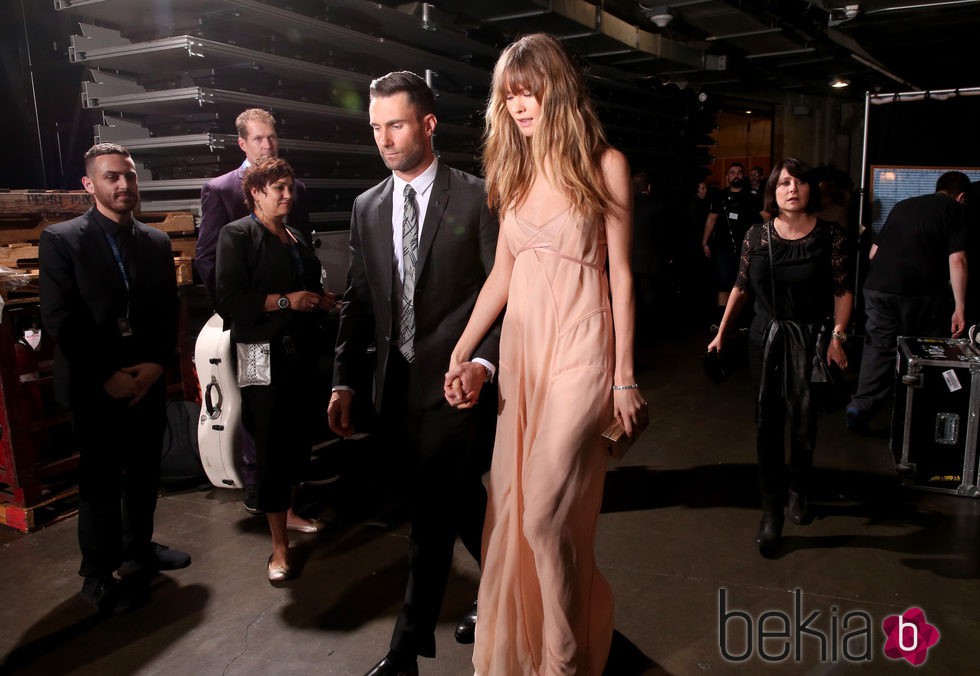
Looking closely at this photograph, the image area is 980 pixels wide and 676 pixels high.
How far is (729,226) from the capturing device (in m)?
8.23

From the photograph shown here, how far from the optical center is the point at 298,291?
123 inches

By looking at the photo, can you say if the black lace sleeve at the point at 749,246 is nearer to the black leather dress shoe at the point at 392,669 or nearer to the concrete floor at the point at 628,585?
the concrete floor at the point at 628,585

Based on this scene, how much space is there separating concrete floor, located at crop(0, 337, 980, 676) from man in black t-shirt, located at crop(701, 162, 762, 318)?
4465 millimetres

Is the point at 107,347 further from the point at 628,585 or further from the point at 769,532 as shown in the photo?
the point at 769,532

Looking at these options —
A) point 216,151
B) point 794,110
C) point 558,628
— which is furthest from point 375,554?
point 794,110

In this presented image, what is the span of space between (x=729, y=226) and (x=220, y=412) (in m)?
6.33

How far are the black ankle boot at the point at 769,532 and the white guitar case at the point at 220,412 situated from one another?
241cm

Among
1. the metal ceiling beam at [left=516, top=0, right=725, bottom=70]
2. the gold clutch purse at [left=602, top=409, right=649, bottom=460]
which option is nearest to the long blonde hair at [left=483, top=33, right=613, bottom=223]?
the gold clutch purse at [left=602, top=409, right=649, bottom=460]

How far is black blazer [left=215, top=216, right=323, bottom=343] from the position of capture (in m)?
2.97

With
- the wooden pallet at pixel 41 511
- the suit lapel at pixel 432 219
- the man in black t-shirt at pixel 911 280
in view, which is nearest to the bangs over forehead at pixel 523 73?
the suit lapel at pixel 432 219

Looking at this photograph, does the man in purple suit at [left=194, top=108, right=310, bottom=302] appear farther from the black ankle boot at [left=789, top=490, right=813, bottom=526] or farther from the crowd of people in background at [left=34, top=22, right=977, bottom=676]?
the black ankle boot at [left=789, top=490, right=813, bottom=526]

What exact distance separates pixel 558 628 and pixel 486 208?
1188 mm

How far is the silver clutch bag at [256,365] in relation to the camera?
2971mm

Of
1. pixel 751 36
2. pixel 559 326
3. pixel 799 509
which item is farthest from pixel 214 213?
pixel 751 36
